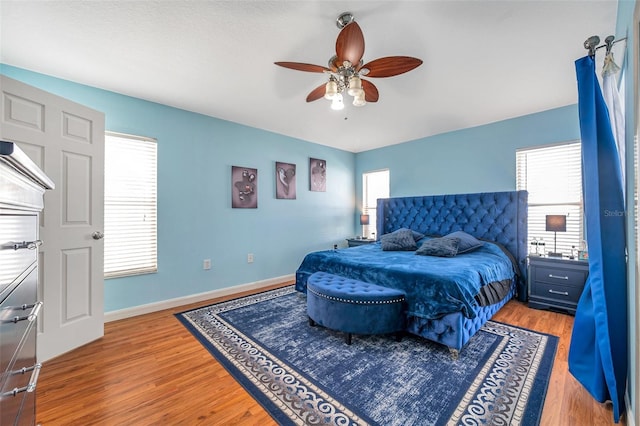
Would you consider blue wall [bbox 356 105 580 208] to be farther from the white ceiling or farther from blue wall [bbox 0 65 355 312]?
blue wall [bbox 0 65 355 312]

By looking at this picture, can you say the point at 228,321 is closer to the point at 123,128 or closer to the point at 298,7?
the point at 123,128

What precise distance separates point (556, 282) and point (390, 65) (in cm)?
315

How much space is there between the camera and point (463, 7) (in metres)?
1.73

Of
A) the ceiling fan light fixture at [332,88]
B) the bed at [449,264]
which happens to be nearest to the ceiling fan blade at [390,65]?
the ceiling fan light fixture at [332,88]

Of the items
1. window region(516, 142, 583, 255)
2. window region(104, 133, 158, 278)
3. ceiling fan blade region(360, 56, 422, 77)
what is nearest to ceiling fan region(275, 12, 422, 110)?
ceiling fan blade region(360, 56, 422, 77)

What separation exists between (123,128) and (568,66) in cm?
464

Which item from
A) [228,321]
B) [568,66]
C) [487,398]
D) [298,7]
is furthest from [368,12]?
[228,321]

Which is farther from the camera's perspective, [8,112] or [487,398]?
[8,112]

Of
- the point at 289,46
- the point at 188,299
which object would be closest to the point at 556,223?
the point at 289,46

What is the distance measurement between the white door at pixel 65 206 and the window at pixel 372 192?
4.42 m

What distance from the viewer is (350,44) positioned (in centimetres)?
173

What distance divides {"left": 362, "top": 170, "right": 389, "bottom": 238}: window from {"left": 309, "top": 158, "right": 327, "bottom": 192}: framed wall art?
1.04 meters

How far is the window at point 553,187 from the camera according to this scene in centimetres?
323

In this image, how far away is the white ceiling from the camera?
5.78ft
